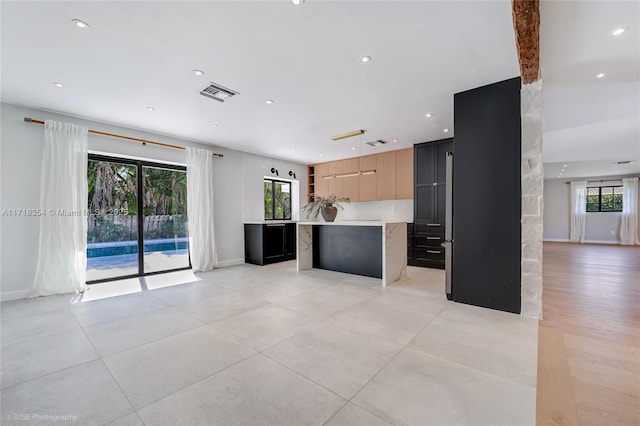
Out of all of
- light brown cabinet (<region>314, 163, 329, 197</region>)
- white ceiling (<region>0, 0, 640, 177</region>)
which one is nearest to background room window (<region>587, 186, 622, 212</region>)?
white ceiling (<region>0, 0, 640, 177</region>)

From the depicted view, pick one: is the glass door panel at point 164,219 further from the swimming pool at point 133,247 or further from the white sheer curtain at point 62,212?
the white sheer curtain at point 62,212

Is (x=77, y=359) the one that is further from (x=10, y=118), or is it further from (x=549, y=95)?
(x=549, y=95)

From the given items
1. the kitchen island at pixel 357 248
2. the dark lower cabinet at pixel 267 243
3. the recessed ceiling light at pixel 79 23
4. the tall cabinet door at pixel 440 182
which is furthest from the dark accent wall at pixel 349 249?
the recessed ceiling light at pixel 79 23

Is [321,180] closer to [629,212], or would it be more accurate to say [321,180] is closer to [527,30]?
[527,30]

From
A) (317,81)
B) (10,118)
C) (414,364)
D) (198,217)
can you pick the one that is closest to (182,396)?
(414,364)

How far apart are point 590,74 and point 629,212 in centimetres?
1081

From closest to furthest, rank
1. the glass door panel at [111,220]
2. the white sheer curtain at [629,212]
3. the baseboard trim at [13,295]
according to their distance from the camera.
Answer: the baseboard trim at [13,295] < the glass door panel at [111,220] < the white sheer curtain at [629,212]

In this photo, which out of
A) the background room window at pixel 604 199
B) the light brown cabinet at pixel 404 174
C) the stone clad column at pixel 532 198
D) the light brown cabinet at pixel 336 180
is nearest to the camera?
the stone clad column at pixel 532 198

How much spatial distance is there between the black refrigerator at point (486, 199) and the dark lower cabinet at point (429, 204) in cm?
211

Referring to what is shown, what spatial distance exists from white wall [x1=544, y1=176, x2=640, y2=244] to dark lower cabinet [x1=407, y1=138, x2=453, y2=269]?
928cm

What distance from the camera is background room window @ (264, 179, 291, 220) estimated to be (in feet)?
23.1

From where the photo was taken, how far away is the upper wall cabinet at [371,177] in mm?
5935

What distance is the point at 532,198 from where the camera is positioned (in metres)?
2.74

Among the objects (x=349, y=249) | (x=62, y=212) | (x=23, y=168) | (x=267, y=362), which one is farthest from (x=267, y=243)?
(x=267, y=362)
